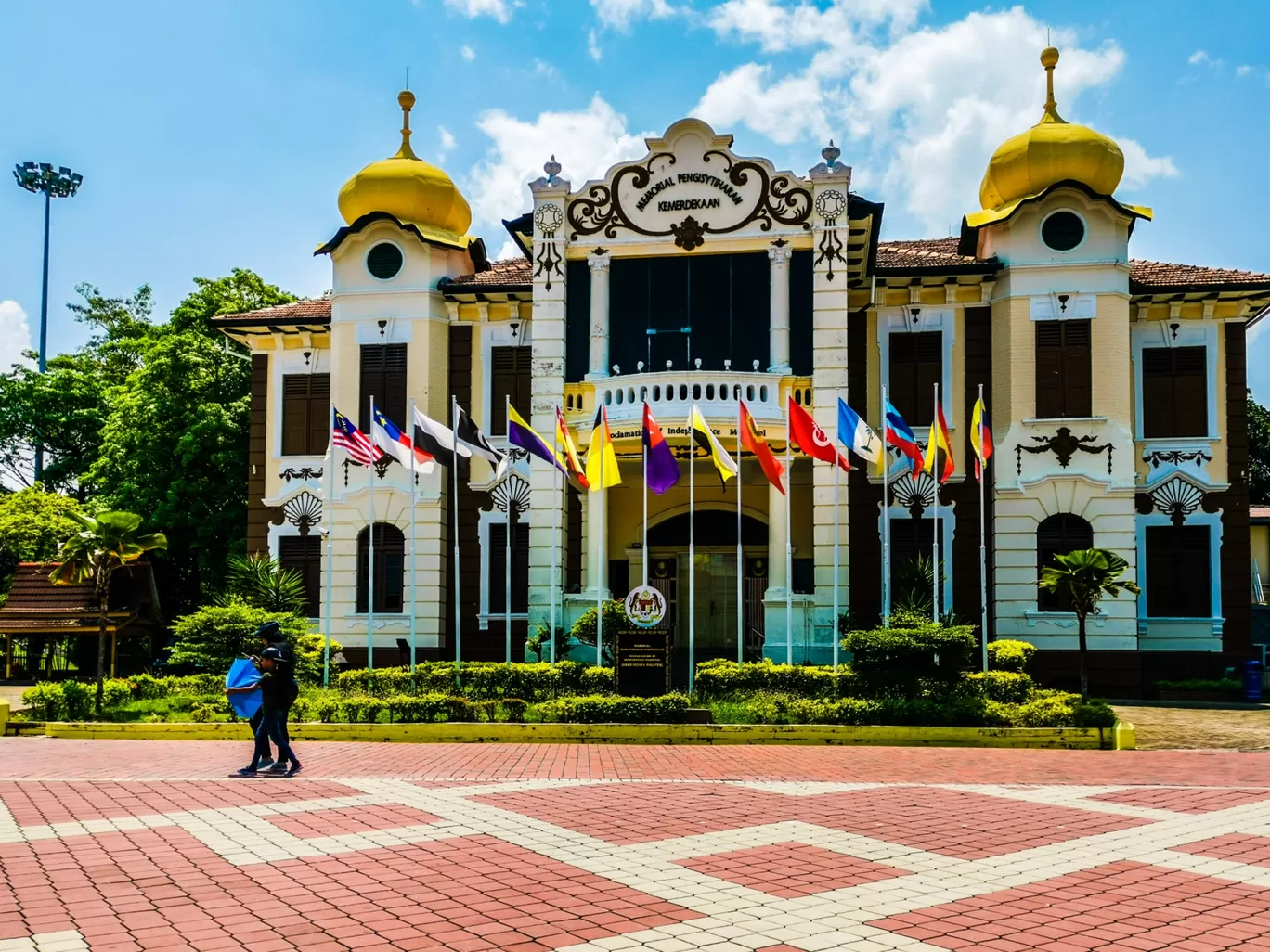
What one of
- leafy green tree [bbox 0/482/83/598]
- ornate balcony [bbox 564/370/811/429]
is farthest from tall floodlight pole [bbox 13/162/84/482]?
ornate balcony [bbox 564/370/811/429]

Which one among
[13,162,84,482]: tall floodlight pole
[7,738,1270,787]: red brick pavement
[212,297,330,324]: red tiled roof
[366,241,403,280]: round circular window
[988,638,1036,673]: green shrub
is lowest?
[7,738,1270,787]: red brick pavement

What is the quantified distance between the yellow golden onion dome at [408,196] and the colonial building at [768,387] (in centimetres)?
7

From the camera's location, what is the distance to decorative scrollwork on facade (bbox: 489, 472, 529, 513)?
90.9ft

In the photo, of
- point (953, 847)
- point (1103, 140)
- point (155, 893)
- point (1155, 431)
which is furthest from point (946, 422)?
point (155, 893)

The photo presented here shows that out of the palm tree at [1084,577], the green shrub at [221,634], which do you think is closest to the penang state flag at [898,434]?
the palm tree at [1084,577]

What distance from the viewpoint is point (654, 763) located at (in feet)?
49.3

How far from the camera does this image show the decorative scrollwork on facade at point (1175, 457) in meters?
26.3

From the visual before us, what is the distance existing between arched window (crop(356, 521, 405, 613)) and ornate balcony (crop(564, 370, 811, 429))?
6.30 m

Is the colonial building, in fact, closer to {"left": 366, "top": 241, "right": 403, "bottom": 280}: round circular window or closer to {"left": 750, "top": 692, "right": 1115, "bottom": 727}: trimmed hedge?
{"left": 366, "top": 241, "right": 403, "bottom": 280}: round circular window

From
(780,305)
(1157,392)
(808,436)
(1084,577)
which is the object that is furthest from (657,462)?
(1157,392)

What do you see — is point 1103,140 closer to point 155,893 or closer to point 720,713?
point 720,713

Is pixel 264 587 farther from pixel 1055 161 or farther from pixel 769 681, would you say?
pixel 1055 161

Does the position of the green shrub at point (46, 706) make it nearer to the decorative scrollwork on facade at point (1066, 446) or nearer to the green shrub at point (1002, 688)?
the green shrub at point (1002, 688)

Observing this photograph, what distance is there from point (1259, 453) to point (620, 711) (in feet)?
133
